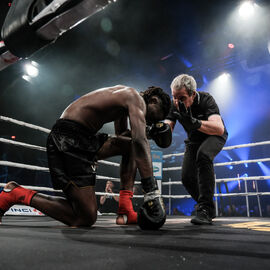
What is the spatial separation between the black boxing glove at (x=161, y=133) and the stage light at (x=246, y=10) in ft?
20.0

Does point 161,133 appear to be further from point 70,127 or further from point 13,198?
point 13,198

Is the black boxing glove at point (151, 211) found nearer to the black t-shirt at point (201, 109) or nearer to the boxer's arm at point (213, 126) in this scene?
the boxer's arm at point (213, 126)

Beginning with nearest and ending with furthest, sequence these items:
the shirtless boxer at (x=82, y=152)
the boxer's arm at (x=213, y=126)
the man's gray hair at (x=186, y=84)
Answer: the shirtless boxer at (x=82, y=152)
the boxer's arm at (x=213, y=126)
the man's gray hair at (x=186, y=84)

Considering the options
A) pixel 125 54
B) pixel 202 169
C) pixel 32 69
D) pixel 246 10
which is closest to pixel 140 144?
pixel 202 169

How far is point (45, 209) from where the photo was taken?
1444 millimetres

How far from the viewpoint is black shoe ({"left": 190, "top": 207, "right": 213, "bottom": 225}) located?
1761mm

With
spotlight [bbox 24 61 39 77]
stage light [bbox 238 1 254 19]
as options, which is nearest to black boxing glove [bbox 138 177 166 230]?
spotlight [bbox 24 61 39 77]

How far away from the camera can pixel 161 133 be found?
1795 mm

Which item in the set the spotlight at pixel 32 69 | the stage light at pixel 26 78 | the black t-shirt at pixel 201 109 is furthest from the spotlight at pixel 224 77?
the black t-shirt at pixel 201 109

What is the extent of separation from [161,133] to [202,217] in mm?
741

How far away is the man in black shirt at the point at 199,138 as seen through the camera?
188cm

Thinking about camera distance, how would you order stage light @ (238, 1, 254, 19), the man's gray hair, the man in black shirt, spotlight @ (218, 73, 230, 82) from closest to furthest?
1. the man in black shirt
2. the man's gray hair
3. stage light @ (238, 1, 254, 19)
4. spotlight @ (218, 73, 230, 82)

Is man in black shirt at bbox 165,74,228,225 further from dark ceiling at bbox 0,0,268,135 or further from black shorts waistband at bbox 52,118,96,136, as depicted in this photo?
dark ceiling at bbox 0,0,268,135

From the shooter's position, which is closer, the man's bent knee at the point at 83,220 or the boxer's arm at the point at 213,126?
the man's bent knee at the point at 83,220
